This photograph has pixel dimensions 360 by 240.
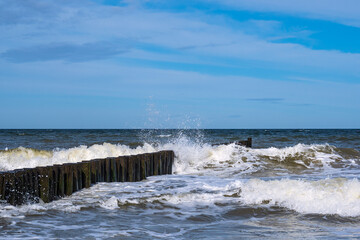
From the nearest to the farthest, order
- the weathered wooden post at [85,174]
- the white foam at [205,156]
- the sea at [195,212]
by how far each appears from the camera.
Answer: the sea at [195,212] < the weathered wooden post at [85,174] < the white foam at [205,156]

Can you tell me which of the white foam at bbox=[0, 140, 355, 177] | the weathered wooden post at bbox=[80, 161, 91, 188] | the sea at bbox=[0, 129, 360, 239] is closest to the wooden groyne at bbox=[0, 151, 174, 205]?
the weathered wooden post at bbox=[80, 161, 91, 188]

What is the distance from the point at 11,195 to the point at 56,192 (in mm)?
1079

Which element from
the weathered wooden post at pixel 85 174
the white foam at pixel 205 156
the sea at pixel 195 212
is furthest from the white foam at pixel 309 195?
the white foam at pixel 205 156

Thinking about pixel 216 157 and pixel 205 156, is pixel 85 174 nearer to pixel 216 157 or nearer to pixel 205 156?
pixel 205 156

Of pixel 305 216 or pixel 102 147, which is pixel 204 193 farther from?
pixel 102 147

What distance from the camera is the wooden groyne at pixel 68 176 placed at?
699cm

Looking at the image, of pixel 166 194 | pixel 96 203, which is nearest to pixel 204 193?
pixel 166 194

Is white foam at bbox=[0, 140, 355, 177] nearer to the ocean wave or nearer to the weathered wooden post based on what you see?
the ocean wave

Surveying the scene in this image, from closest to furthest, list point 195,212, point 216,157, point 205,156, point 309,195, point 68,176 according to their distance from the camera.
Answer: point 195,212 → point 309,195 → point 68,176 → point 205,156 → point 216,157

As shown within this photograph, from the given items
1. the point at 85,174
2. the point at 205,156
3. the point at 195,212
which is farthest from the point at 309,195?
the point at 205,156

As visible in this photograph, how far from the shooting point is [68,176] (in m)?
8.32

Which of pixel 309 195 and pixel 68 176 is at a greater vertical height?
pixel 68 176

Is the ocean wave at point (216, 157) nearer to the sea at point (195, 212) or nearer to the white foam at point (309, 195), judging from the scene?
the sea at point (195, 212)

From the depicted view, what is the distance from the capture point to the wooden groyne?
22.9ft
